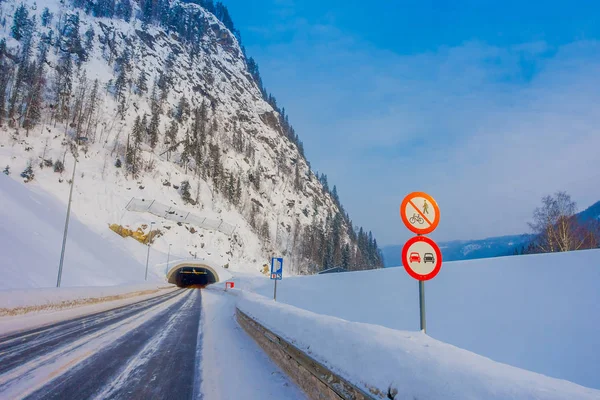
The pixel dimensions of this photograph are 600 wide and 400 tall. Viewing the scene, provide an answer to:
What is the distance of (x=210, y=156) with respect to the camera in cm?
10325

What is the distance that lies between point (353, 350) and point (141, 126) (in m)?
98.8

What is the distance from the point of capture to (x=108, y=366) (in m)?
5.86

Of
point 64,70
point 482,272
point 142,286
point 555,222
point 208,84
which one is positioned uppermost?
point 208,84

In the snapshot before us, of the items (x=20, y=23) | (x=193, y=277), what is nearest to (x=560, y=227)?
(x=193, y=277)

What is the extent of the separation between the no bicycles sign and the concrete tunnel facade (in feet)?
195

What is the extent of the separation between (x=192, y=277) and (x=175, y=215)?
16563mm

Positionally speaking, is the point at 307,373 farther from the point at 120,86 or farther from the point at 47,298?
the point at 120,86

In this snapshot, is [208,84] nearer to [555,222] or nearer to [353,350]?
[555,222]

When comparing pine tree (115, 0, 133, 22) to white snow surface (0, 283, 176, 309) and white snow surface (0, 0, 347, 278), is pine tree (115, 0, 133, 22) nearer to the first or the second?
white snow surface (0, 0, 347, 278)

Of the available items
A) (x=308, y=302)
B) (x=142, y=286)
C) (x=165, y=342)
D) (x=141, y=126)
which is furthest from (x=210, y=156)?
(x=165, y=342)

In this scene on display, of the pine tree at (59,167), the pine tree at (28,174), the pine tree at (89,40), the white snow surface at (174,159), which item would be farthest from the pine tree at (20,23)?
the pine tree at (28,174)

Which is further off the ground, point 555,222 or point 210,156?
point 210,156

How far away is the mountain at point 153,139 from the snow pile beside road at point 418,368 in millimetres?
63427

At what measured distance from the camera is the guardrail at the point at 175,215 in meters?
68.7
